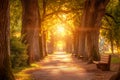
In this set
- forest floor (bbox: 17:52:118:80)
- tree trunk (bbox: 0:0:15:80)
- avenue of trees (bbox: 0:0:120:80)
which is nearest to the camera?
tree trunk (bbox: 0:0:15:80)

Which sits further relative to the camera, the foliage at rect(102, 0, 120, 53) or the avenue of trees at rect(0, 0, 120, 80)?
the foliage at rect(102, 0, 120, 53)

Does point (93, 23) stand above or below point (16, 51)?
above

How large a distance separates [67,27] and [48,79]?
155 feet

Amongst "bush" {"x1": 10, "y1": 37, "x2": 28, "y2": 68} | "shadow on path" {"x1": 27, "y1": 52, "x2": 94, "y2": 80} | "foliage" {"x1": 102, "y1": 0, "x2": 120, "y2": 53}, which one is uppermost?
"foliage" {"x1": 102, "y1": 0, "x2": 120, "y2": 53}

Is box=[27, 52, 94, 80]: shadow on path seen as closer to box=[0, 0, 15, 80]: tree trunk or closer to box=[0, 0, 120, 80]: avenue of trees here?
box=[0, 0, 120, 80]: avenue of trees

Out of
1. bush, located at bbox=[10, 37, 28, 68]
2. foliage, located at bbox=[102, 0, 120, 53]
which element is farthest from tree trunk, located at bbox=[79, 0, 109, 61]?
foliage, located at bbox=[102, 0, 120, 53]

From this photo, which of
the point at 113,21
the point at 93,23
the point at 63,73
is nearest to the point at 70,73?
the point at 63,73

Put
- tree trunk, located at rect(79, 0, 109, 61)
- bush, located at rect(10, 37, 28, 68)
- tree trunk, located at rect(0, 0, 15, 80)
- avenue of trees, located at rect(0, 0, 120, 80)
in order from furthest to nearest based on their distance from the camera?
tree trunk, located at rect(79, 0, 109, 61) < bush, located at rect(10, 37, 28, 68) < avenue of trees, located at rect(0, 0, 120, 80) < tree trunk, located at rect(0, 0, 15, 80)

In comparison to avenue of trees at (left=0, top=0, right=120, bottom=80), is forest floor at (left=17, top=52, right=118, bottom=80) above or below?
below

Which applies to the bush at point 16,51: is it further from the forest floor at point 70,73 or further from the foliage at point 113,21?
the foliage at point 113,21

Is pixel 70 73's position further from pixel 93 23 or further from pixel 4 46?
pixel 93 23

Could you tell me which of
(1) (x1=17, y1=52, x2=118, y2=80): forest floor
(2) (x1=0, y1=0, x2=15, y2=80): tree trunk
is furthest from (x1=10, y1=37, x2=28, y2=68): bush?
(2) (x1=0, y1=0, x2=15, y2=80): tree trunk

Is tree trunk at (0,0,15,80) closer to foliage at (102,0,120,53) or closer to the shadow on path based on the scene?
the shadow on path

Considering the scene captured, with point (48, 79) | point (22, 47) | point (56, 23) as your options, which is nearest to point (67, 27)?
point (56, 23)
